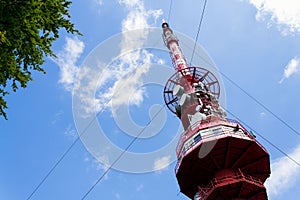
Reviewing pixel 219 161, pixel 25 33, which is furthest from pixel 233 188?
pixel 25 33

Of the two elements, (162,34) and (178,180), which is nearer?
(178,180)

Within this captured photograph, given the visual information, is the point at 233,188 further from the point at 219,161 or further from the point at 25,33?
the point at 25,33

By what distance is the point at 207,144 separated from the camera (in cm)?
2961

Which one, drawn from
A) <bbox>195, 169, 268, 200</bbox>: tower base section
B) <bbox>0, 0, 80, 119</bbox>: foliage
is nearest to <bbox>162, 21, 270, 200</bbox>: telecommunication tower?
<bbox>195, 169, 268, 200</bbox>: tower base section

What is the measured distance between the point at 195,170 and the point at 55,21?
21.9 meters

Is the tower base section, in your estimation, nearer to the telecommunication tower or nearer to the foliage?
→ the telecommunication tower

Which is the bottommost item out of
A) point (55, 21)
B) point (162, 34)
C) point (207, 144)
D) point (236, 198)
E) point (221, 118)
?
point (236, 198)

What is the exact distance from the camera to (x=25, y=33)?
1136 cm

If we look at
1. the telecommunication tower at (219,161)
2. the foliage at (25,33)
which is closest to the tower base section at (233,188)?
the telecommunication tower at (219,161)

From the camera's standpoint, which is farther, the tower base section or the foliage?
the tower base section

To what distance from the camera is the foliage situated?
1083cm

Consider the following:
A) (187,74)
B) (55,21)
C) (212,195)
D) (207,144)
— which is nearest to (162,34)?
(187,74)

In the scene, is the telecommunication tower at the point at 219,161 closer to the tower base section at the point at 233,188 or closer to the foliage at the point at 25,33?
the tower base section at the point at 233,188

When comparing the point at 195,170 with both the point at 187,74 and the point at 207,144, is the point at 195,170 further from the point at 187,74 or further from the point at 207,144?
the point at 187,74
